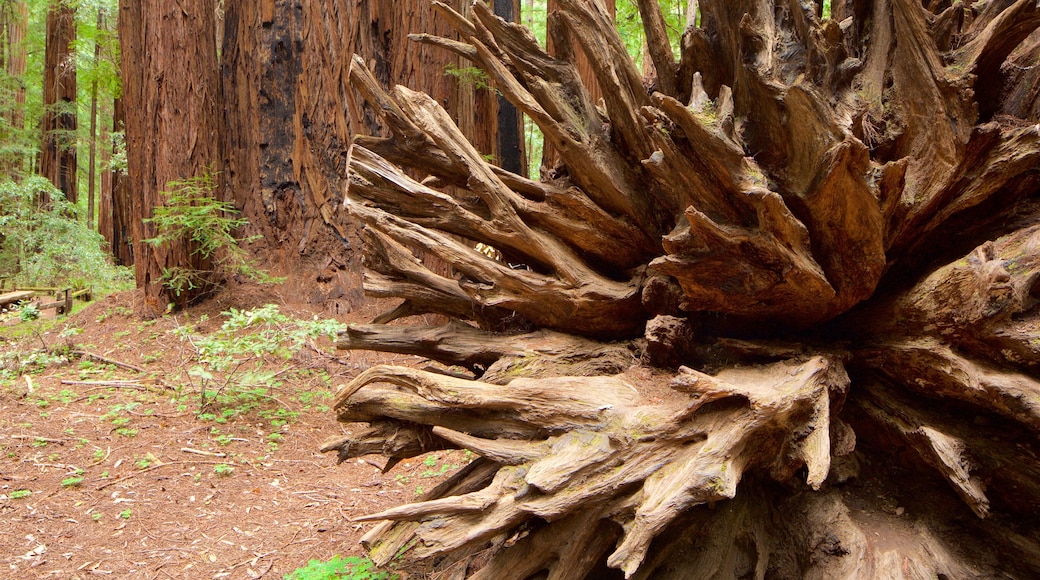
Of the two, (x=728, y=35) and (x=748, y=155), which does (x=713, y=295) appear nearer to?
(x=748, y=155)

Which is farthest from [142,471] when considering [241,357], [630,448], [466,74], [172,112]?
[466,74]

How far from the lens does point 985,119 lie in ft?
9.42

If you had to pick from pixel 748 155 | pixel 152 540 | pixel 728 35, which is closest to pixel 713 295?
pixel 748 155

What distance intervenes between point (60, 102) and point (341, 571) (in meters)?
18.7

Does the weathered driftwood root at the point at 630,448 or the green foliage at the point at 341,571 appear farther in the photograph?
the green foliage at the point at 341,571

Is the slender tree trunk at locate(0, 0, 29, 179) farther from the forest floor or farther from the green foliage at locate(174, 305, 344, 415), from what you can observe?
the green foliage at locate(174, 305, 344, 415)

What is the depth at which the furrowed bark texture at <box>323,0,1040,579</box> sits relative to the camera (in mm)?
2348

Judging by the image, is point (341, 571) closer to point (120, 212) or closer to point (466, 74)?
point (466, 74)

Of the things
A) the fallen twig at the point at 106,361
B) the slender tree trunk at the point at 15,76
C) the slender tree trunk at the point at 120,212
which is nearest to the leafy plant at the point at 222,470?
the fallen twig at the point at 106,361

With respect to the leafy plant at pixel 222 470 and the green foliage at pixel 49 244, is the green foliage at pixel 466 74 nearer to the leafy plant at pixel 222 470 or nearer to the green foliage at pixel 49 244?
the leafy plant at pixel 222 470

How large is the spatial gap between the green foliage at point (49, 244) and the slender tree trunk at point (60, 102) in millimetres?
4499

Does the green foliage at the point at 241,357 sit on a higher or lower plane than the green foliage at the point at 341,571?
higher

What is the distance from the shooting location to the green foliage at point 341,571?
3.05 m

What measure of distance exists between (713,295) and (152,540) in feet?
11.0
